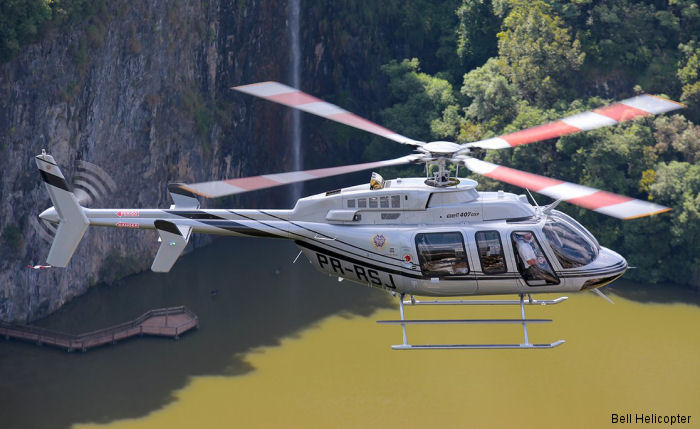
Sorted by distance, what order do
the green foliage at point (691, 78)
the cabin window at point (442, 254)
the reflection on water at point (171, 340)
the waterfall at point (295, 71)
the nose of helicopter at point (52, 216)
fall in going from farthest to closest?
the waterfall at point (295, 71)
the green foliage at point (691, 78)
the reflection on water at point (171, 340)
the nose of helicopter at point (52, 216)
the cabin window at point (442, 254)

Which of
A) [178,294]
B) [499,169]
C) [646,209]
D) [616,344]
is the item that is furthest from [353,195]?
[178,294]

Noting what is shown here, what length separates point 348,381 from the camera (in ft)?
157

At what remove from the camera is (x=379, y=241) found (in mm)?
30609

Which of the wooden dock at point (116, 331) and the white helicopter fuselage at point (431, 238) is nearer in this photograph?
the white helicopter fuselage at point (431, 238)

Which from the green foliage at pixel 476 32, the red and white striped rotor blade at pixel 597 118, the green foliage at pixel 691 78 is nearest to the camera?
the red and white striped rotor blade at pixel 597 118

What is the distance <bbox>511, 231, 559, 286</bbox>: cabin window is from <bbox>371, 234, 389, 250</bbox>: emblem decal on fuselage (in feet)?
11.5

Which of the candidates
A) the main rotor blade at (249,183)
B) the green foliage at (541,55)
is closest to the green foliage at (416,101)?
the green foliage at (541,55)

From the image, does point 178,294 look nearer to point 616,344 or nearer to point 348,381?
point 348,381

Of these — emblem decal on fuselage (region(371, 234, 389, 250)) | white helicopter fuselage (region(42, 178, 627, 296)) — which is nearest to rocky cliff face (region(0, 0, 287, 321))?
white helicopter fuselage (region(42, 178, 627, 296))

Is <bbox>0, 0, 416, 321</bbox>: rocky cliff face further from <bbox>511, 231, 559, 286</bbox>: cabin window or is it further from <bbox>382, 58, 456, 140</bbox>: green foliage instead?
<bbox>511, 231, 559, 286</bbox>: cabin window

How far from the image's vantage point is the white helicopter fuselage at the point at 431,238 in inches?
1182

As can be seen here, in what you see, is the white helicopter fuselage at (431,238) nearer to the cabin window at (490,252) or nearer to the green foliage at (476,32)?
the cabin window at (490,252)

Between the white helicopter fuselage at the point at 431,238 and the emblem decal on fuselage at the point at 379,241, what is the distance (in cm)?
3

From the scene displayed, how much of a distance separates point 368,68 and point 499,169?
1687 inches
